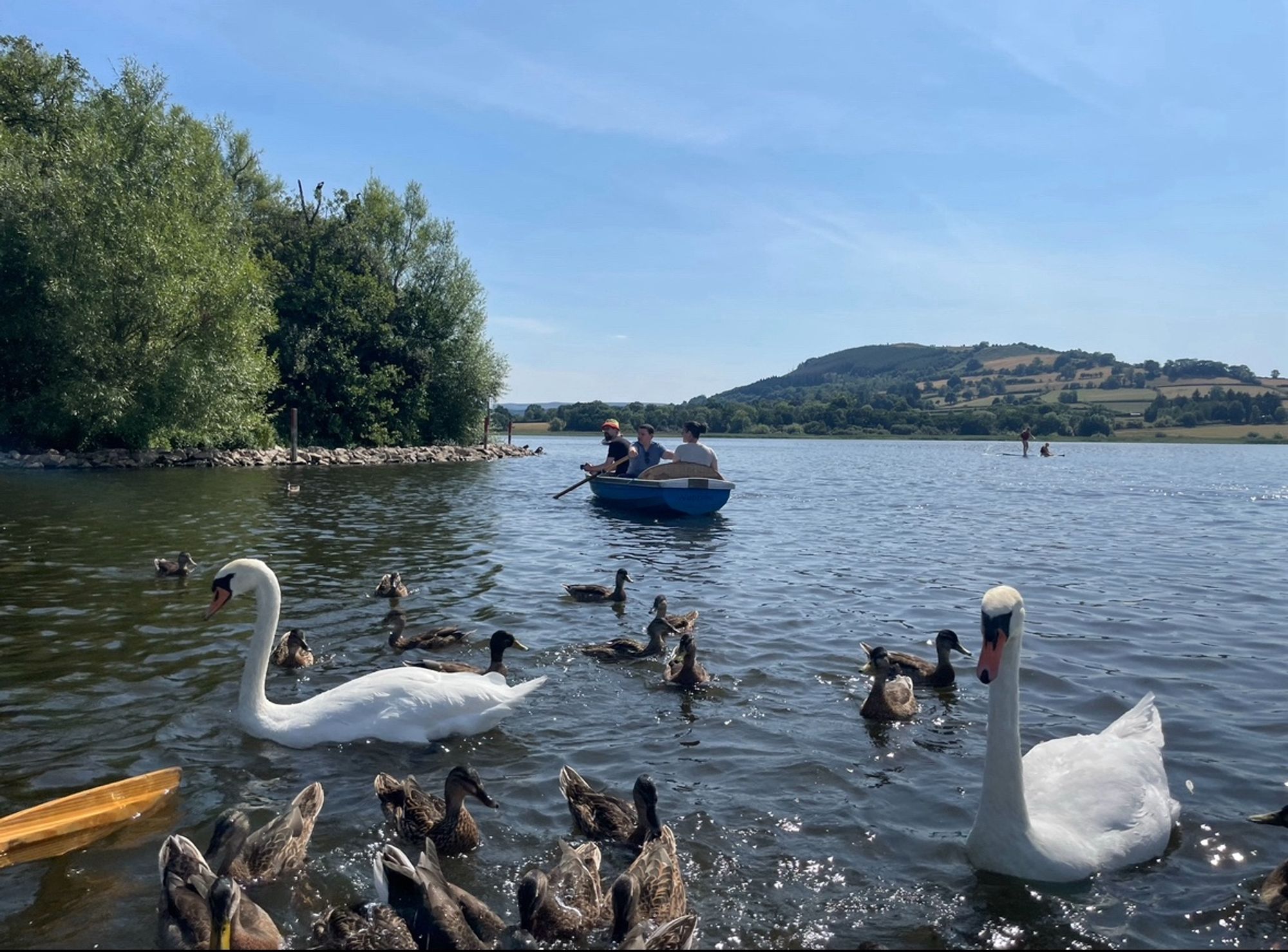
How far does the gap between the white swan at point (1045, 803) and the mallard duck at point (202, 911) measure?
3642 millimetres

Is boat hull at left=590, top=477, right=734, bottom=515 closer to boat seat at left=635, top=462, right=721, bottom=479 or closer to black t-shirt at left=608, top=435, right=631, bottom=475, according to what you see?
boat seat at left=635, top=462, right=721, bottom=479


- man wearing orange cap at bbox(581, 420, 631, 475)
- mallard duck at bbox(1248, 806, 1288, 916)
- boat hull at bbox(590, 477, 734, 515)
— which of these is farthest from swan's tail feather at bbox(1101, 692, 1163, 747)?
man wearing orange cap at bbox(581, 420, 631, 475)

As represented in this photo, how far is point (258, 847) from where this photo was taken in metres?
4.74

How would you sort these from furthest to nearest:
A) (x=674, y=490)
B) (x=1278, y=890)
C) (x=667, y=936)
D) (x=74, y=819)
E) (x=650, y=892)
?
1. (x=674, y=490)
2. (x=74, y=819)
3. (x=1278, y=890)
4. (x=650, y=892)
5. (x=667, y=936)

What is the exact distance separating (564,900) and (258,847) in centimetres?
165

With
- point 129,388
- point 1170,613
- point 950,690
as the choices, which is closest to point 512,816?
point 950,690

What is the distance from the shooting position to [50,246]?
31.1 meters

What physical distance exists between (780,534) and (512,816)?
14.0m

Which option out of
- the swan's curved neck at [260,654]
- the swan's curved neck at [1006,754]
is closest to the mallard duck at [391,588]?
→ the swan's curved neck at [260,654]

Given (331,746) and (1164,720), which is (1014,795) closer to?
(1164,720)

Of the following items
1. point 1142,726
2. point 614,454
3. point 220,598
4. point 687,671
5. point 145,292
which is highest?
point 145,292

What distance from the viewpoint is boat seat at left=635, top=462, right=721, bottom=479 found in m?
19.8

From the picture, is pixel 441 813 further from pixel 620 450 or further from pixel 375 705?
pixel 620 450

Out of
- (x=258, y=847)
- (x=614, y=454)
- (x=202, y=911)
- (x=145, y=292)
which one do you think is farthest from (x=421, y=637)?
(x=145, y=292)
